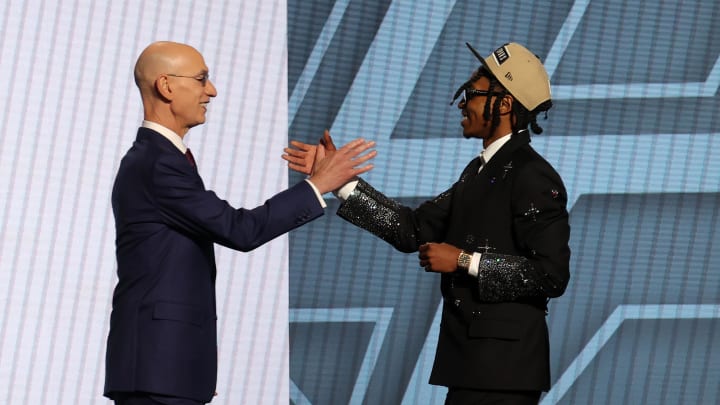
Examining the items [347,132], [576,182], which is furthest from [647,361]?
[347,132]

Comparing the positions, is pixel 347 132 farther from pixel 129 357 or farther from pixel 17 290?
pixel 129 357

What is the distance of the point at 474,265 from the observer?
2072 millimetres

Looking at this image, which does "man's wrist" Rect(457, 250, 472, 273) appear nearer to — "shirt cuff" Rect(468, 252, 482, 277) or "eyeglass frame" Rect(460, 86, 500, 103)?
"shirt cuff" Rect(468, 252, 482, 277)

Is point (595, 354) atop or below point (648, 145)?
below

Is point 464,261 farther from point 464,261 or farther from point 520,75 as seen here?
point 520,75

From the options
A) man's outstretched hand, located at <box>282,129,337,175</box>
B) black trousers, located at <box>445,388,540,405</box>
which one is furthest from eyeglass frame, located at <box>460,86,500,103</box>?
black trousers, located at <box>445,388,540,405</box>

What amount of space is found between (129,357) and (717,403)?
2166 millimetres

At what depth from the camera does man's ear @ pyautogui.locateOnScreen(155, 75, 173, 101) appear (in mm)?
2002

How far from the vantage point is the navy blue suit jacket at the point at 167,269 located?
192 centimetres

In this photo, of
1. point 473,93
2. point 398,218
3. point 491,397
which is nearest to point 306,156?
point 398,218

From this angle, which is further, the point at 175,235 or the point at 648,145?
the point at 648,145

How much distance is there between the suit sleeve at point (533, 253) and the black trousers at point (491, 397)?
17cm

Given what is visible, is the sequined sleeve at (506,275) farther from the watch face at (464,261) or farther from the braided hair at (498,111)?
the braided hair at (498,111)

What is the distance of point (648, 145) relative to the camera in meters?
3.58
